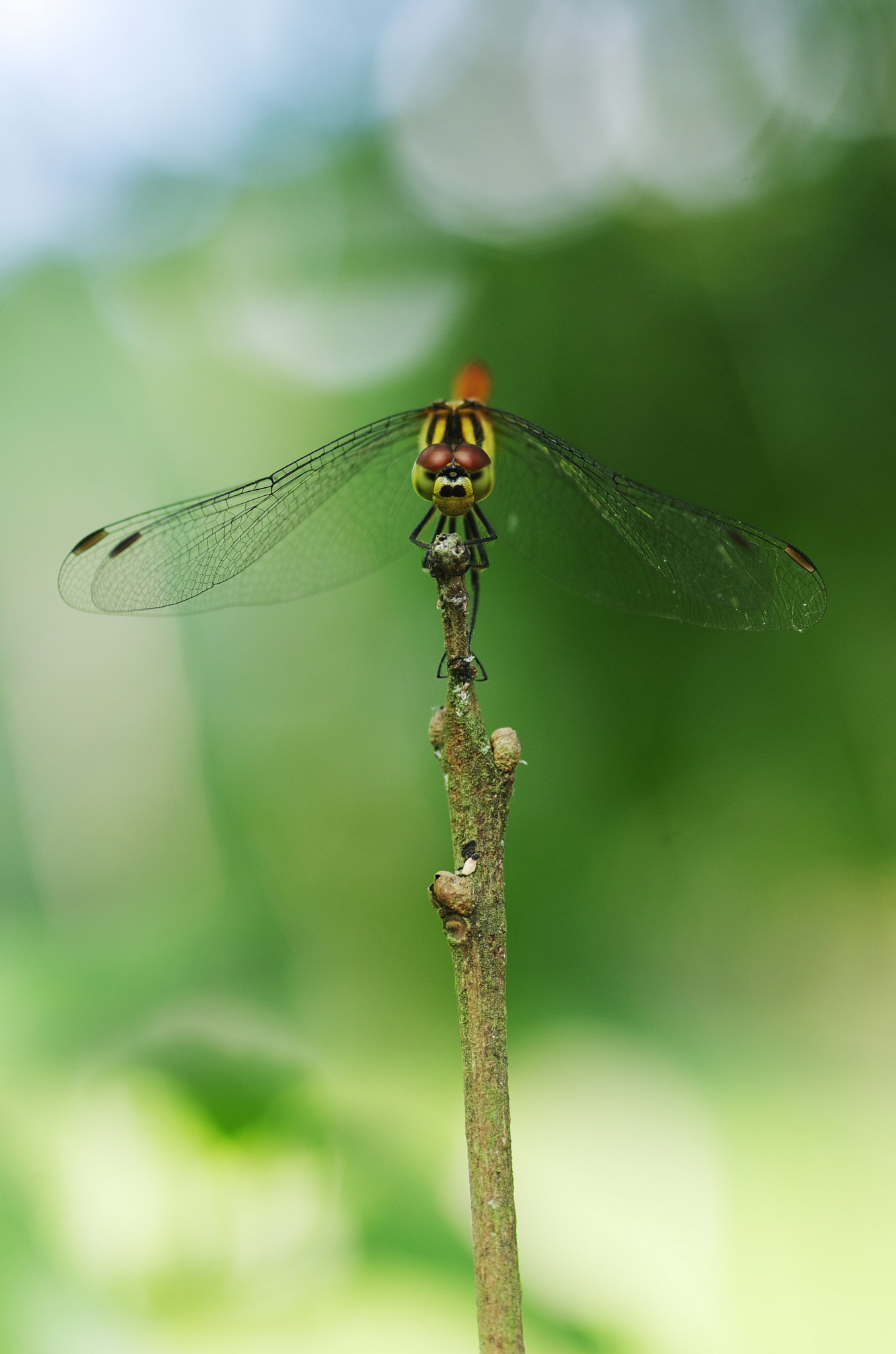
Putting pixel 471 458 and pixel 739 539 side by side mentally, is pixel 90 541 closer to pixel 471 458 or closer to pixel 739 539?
pixel 471 458

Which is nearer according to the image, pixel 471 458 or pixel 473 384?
pixel 471 458

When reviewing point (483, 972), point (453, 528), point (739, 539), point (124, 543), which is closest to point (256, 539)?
point (124, 543)

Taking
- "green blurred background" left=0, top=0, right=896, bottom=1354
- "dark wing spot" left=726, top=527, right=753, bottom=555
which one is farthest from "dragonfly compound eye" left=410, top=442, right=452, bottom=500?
"green blurred background" left=0, top=0, right=896, bottom=1354

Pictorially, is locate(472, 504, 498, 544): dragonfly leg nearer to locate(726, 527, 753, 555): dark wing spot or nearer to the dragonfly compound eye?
the dragonfly compound eye

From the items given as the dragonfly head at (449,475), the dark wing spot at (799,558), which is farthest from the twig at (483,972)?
the dark wing spot at (799,558)

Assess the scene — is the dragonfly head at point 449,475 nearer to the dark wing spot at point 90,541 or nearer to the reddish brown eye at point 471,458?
the reddish brown eye at point 471,458
